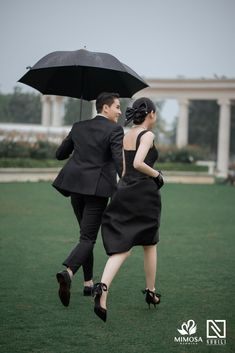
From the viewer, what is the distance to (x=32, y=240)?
1086 cm

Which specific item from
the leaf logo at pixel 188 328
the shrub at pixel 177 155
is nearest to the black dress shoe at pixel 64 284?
the leaf logo at pixel 188 328

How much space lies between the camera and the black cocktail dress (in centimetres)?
612

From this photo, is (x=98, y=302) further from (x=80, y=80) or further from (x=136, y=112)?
(x=80, y=80)

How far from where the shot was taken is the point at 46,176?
29.0m

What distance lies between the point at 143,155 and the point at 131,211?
1.61ft

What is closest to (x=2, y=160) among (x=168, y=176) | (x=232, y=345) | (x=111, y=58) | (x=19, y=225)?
(x=168, y=176)

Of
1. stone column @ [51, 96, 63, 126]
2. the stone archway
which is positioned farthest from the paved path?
stone column @ [51, 96, 63, 126]

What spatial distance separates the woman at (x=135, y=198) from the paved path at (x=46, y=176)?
20896 mm

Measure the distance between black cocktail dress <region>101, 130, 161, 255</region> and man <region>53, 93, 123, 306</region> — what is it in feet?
0.97

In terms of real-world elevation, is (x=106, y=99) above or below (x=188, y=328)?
above

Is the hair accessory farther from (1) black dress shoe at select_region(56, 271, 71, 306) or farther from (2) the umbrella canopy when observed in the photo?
(1) black dress shoe at select_region(56, 271, 71, 306)

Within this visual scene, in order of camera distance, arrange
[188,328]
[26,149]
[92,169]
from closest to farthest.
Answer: [188,328] → [92,169] → [26,149]

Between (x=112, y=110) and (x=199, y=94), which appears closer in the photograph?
(x=112, y=110)

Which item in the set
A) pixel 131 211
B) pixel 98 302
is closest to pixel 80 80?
pixel 131 211
